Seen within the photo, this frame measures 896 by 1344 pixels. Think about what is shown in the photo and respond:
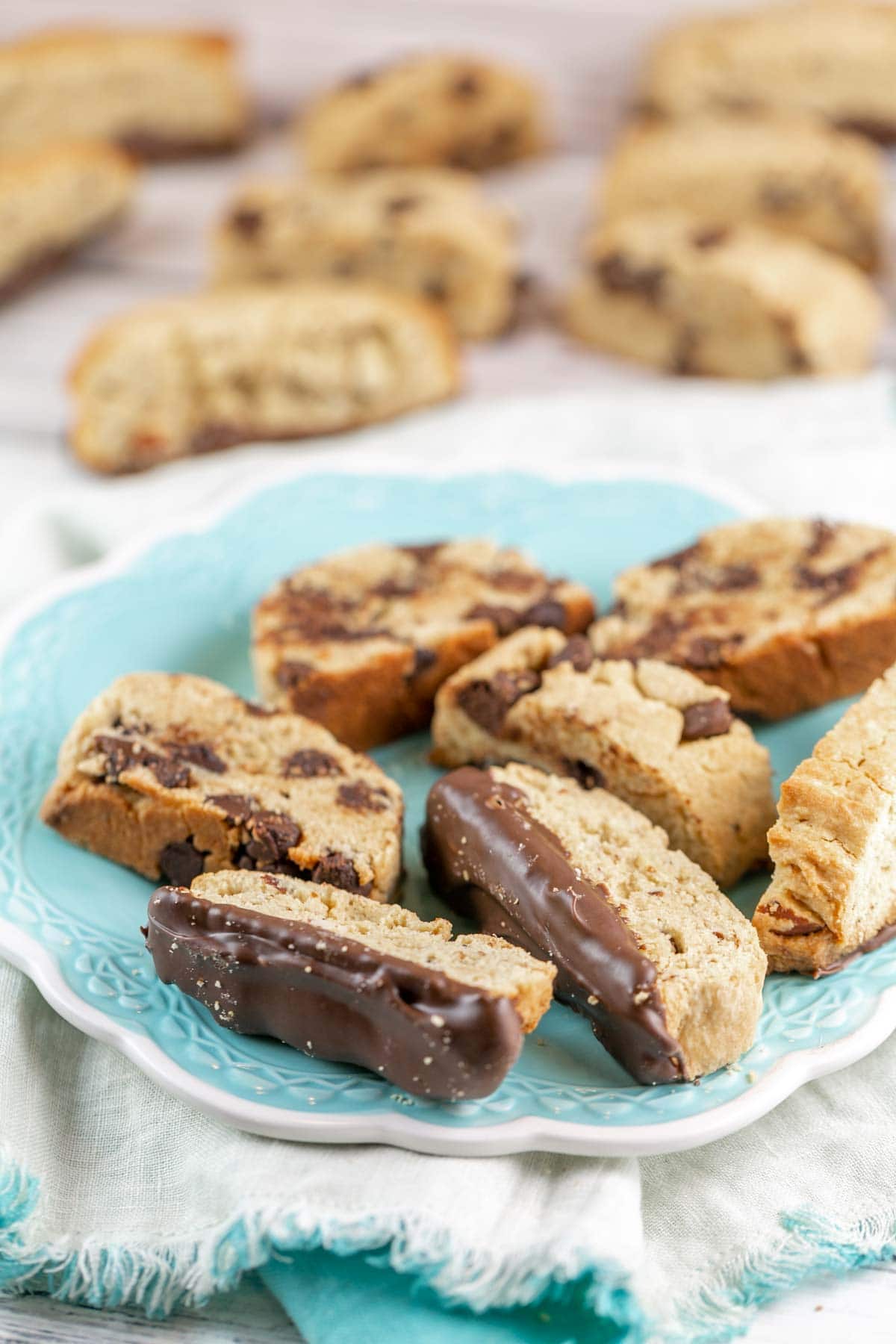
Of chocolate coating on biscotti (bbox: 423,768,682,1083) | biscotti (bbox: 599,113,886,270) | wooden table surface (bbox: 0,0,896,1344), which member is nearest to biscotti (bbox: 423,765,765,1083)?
chocolate coating on biscotti (bbox: 423,768,682,1083)

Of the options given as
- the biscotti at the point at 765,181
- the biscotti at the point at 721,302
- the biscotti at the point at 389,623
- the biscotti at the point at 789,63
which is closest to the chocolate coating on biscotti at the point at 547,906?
the biscotti at the point at 389,623

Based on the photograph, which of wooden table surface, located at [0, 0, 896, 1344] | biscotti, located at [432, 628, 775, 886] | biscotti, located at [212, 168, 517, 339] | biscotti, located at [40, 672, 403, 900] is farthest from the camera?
biscotti, located at [212, 168, 517, 339]

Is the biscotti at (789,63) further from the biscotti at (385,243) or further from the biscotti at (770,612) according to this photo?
the biscotti at (770,612)

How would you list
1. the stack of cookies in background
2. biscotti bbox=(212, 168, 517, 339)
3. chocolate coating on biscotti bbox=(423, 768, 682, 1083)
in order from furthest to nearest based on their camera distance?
biscotti bbox=(212, 168, 517, 339), the stack of cookies in background, chocolate coating on biscotti bbox=(423, 768, 682, 1083)

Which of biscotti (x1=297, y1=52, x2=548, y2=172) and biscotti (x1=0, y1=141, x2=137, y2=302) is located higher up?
biscotti (x1=297, y1=52, x2=548, y2=172)

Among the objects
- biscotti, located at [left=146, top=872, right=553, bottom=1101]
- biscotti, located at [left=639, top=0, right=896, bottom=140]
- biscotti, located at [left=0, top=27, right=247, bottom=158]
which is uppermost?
biscotti, located at [left=639, top=0, right=896, bottom=140]

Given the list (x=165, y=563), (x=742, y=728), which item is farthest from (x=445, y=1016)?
(x=165, y=563)

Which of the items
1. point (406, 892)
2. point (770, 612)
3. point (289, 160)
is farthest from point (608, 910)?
point (289, 160)

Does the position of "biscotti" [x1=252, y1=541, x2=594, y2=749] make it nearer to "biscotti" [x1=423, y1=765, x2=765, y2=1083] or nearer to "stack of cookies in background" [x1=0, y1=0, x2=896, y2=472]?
"biscotti" [x1=423, y1=765, x2=765, y2=1083]
